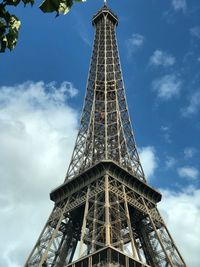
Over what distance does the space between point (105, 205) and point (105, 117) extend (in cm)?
1964

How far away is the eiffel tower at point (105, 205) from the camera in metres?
45.0

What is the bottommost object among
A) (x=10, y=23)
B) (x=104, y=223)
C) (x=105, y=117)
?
(x=10, y=23)

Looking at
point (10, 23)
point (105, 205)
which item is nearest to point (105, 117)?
point (105, 205)

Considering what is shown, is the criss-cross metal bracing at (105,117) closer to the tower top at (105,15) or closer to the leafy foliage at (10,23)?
the tower top at (105,15)

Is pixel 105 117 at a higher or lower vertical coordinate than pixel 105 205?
higher

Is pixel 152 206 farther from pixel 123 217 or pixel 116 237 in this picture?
pixel 116 237

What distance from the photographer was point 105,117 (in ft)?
213

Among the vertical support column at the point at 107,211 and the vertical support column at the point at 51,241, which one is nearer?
the vertical support column at the point at 107,211

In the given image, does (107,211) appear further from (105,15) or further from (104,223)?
(105,15)

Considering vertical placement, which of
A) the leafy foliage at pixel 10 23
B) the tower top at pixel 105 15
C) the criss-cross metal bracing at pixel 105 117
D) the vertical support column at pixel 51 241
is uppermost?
the tower top at pixel 105 15

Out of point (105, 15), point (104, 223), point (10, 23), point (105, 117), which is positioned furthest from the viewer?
point (105, 15)

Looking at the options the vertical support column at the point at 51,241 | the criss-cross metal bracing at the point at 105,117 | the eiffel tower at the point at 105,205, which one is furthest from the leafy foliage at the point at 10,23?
the criss-cross metal bracing at the point at 105,117

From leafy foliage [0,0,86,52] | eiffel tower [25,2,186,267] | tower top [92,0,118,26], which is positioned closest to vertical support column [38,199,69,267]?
eiffel tower [25,2,186,267]

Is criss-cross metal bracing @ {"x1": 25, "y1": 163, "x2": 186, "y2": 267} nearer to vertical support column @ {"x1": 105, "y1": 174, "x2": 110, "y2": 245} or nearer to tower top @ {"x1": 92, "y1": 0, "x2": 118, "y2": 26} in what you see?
vertical support column @ {"x1": 105, "y1": 174, "x2": 110, "y2": 245}
